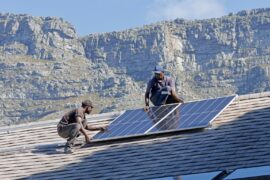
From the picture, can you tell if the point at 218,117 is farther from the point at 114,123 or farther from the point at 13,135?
the point at 13,135

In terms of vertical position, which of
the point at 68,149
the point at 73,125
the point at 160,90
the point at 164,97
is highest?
the point at 160,90

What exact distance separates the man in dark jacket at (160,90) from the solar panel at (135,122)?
1.18 ft

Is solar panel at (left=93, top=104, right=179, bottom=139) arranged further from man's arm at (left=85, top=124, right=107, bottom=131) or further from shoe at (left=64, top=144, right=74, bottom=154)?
shoe at (left=64, top=144, right=74, bottom=154)

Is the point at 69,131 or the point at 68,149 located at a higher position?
the point at 69,131

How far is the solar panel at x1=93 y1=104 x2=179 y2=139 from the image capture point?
22141 millimetres

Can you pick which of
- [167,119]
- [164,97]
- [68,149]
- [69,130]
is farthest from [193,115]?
[68,149]

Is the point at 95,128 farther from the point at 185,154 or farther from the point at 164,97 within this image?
the point at 185,154

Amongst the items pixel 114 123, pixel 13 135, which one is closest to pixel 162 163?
pixel 114 123

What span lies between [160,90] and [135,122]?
1.45 meters

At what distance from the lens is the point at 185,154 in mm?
20047

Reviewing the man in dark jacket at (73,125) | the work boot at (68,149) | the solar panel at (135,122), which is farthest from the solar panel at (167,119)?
the work boot at (68,149)

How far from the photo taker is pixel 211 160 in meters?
19.2

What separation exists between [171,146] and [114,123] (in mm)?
2837

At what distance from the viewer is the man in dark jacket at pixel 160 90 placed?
2391 centimetres
